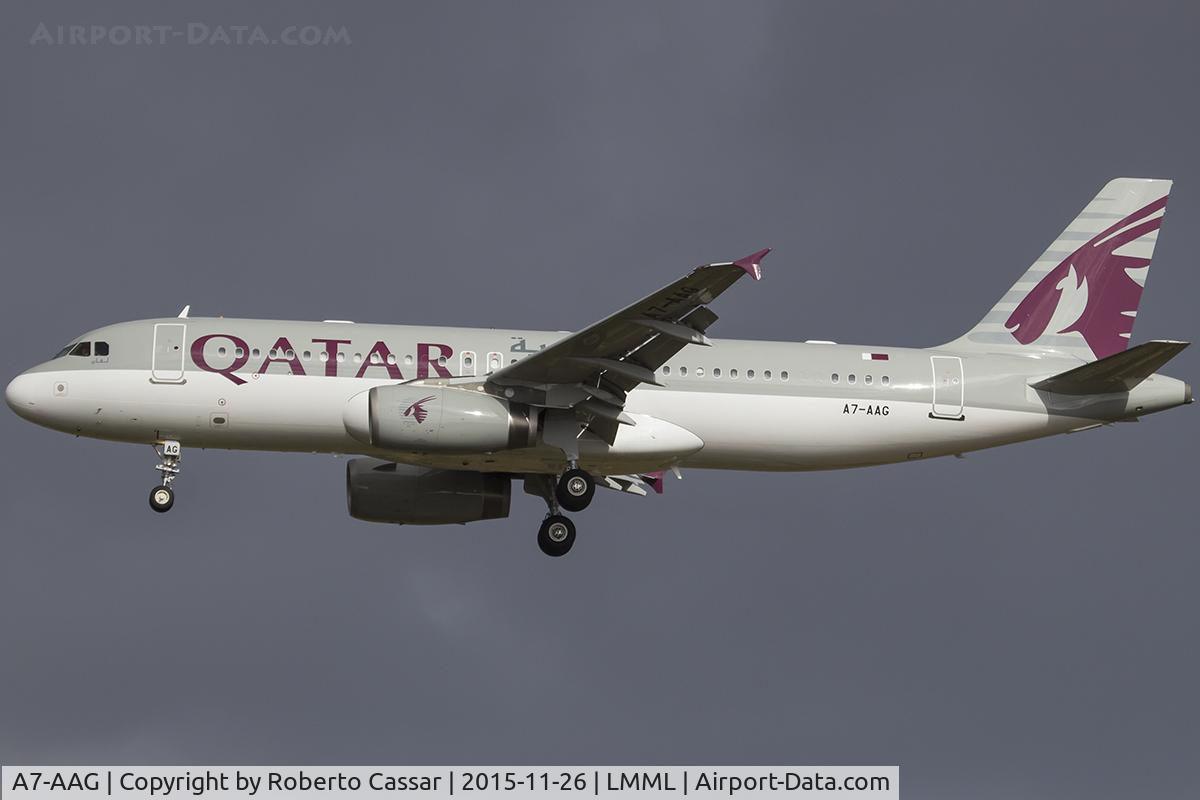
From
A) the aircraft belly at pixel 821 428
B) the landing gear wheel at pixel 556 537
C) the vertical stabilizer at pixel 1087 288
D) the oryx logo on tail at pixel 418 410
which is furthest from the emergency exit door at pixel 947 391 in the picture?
the oryx logo on tail at pixel 418 410

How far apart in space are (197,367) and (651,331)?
9.31 meters

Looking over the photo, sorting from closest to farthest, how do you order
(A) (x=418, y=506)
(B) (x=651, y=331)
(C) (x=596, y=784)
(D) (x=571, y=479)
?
(C) (x=596, y=784) < (B) (x=651, y=331) < (D) (x=571, y=479) < (A) (x=418, y=506)

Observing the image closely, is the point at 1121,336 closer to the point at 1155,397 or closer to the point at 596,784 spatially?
the point at 1155,397

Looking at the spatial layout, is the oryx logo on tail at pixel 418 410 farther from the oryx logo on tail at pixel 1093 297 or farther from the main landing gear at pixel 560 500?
the oryx logo on tail at pixel 1093 297

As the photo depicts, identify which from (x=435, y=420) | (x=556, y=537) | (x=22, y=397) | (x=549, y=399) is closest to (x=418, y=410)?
(x=435, y=420)

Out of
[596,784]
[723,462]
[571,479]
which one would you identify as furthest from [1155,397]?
[596,784]

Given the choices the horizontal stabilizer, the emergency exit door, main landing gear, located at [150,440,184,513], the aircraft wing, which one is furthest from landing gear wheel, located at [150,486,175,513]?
the horizontal stabilizer

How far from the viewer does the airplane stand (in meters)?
41.8

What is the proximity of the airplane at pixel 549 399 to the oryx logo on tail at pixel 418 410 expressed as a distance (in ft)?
0.13

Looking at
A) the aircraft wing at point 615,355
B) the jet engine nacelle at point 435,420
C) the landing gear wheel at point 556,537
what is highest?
the aircraft wing at point 615,355

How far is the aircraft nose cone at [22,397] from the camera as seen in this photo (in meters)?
43.0

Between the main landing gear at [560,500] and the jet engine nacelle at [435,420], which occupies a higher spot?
the jet engine nacelle at [435,420]

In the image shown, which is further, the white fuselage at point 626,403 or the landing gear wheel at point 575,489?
the landing gear wheel at point 575,489

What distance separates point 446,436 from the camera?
41.5m
